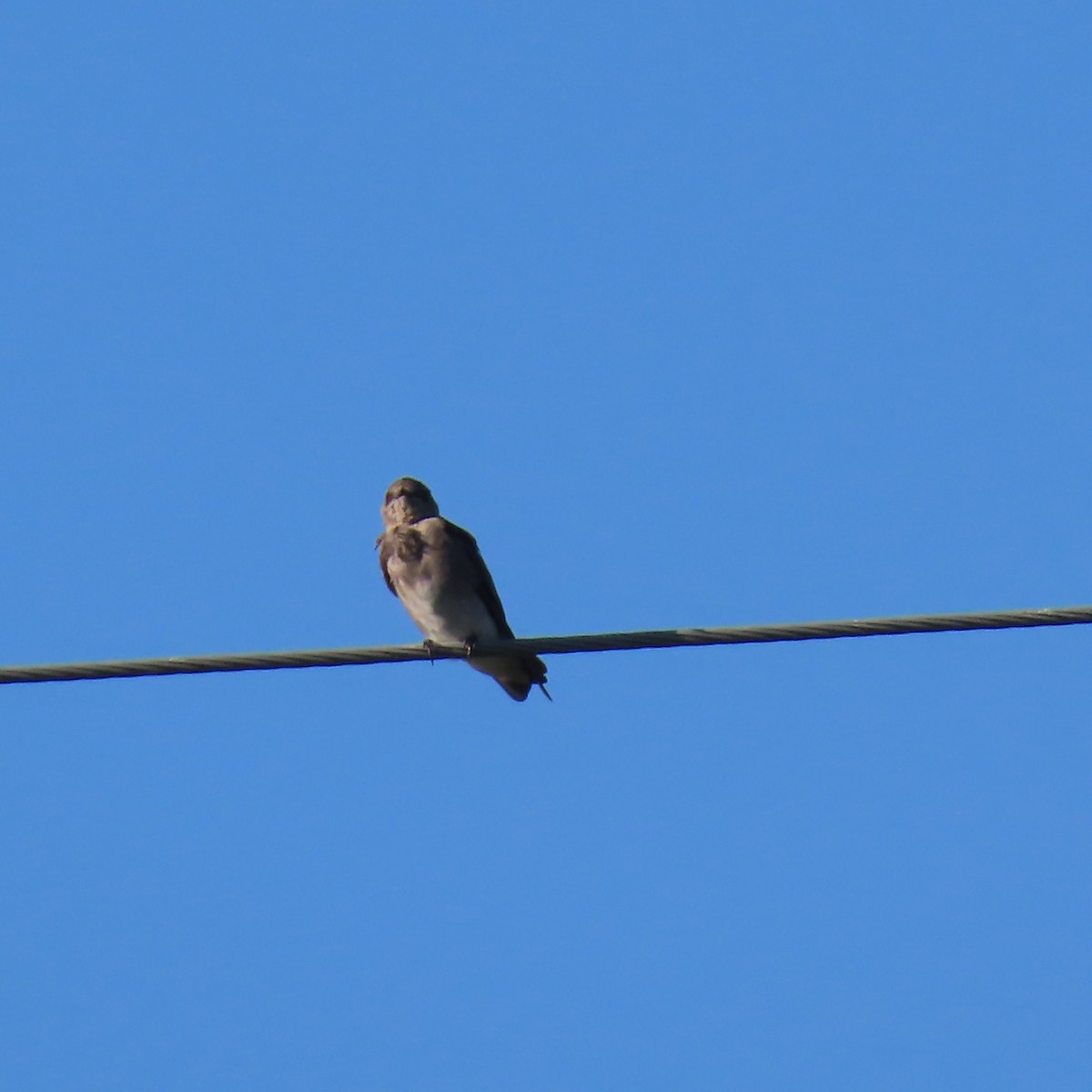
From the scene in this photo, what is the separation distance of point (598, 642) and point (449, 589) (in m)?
3.08

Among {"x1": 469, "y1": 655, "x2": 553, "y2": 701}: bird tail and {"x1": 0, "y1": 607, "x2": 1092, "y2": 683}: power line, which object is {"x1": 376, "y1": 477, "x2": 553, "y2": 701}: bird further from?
{"x1": 0, "y1": 607, "x2": 1092, "y2": 683}: power line

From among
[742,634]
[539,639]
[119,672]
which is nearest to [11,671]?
[119,672]

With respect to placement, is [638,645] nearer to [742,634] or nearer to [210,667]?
[742,634]

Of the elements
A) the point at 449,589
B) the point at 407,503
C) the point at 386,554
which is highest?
the point at 407,503

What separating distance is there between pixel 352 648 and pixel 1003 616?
7.47 ft

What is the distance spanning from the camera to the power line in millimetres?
6852

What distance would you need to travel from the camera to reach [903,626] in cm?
690

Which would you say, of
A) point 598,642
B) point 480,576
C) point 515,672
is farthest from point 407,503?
point 598,642

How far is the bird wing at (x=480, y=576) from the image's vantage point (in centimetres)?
1048

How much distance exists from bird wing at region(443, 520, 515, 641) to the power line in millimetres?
2821

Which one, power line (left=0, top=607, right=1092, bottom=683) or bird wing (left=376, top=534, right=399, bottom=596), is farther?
bird wing (left=376, top=534, right=399, bottom=596)

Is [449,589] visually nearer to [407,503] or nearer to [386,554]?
[386,554]

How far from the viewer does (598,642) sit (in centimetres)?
734

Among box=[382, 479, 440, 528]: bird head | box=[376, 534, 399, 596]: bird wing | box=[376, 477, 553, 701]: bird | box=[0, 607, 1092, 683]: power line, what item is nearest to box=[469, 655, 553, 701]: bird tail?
box=[376, 477, 553, 701]: bird
